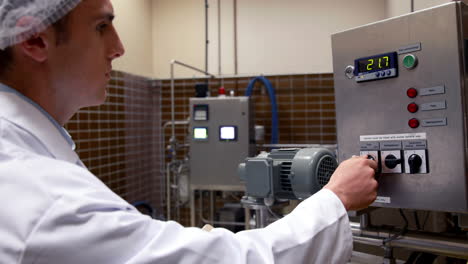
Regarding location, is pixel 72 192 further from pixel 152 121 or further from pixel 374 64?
pixel 152 121

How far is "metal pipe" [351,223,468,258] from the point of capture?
0.98 meters

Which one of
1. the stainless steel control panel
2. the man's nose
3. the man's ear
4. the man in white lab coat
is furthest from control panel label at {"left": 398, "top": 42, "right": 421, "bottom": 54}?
the man's ear

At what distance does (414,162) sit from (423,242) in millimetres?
217

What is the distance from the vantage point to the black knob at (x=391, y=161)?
1.05m

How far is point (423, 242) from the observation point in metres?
1.03

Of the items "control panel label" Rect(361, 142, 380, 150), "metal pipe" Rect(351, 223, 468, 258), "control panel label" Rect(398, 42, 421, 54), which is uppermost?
"control panel label" Rect(398, 42, 421, 54)

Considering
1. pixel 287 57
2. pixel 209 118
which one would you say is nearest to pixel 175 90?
pixel 209 118

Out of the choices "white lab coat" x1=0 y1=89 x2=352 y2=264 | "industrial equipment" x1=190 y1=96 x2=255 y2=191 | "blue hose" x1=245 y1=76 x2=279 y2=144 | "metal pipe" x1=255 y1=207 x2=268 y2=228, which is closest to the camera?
"white lab coat" x1=0 y1=89 x2=352 y2=264

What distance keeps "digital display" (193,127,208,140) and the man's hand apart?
2.24 m

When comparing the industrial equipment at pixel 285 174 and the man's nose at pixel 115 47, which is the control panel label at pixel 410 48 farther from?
the man's nose at pixel 115 47

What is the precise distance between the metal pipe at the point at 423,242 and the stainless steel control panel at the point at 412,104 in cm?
8

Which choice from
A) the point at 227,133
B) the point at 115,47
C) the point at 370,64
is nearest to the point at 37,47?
the point at 115,47

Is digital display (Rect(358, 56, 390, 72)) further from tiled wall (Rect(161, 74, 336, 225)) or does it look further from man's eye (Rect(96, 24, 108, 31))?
tiled wall (Rect(161, 74, 336, 225))

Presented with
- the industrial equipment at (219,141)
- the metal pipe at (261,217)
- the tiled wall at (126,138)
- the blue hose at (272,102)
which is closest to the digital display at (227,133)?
the industrial equipment at (219,141)
